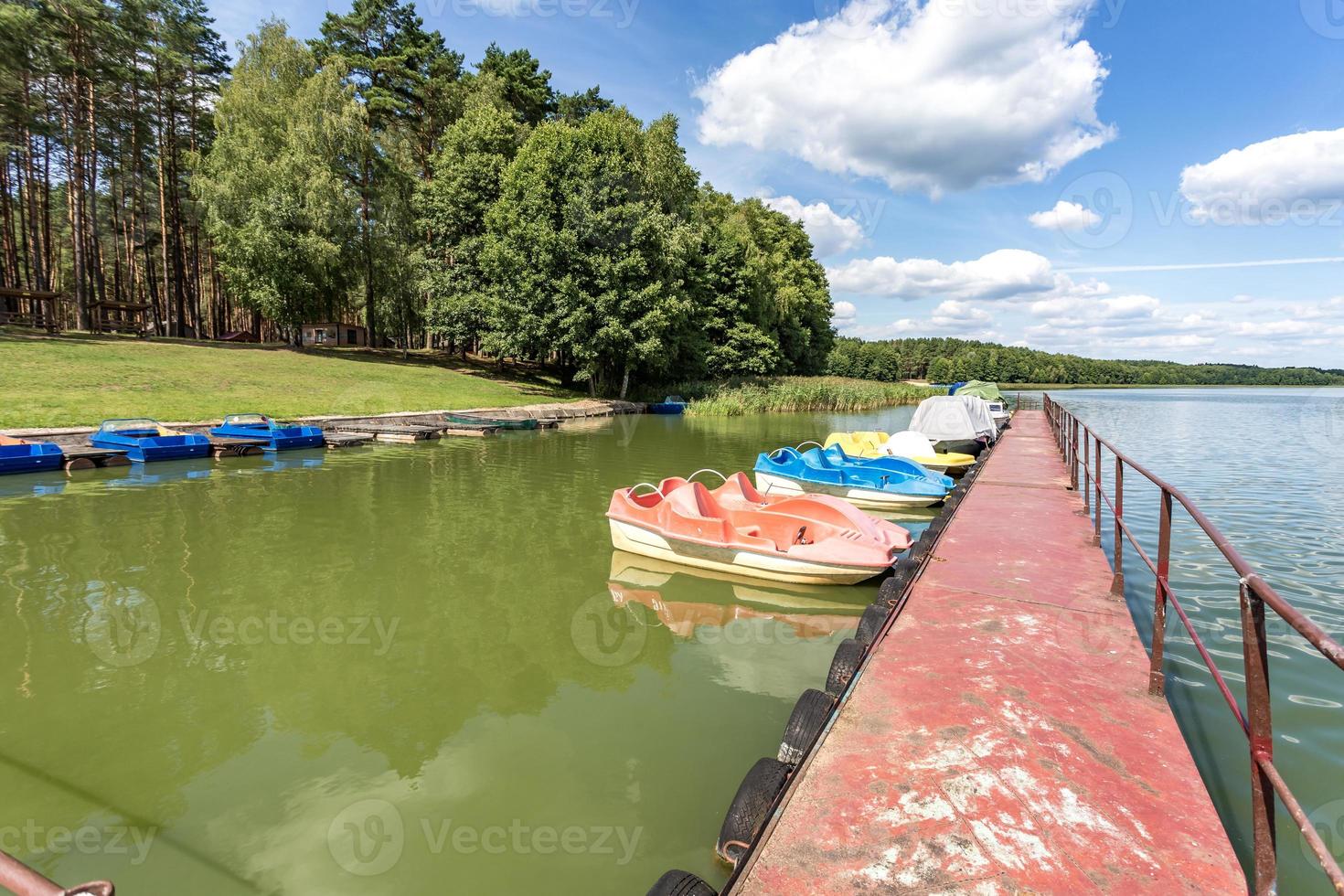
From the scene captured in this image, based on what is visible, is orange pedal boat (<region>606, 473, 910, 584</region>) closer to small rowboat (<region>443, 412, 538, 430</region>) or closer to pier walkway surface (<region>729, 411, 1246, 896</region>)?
pier walkway surface (<region>729, 411, 1246, 896</region>)

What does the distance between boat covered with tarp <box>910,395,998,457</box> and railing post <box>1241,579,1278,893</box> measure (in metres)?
17.0

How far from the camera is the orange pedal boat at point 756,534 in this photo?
769cm

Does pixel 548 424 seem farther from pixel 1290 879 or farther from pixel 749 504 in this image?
pixel 1290 879

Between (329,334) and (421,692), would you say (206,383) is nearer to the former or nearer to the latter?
(329,334)

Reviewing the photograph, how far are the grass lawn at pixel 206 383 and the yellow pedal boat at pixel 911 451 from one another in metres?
18.8

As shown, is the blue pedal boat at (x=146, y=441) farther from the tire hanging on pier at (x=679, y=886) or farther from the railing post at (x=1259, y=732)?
the railing post at (x=1259, y=732)

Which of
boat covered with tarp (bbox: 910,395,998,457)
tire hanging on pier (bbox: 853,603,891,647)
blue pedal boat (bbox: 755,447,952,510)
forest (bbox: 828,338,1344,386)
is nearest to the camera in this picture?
tire hanging on pier (bbox: 853,603,891,647)

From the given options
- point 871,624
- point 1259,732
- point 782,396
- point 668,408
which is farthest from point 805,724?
point 782,396

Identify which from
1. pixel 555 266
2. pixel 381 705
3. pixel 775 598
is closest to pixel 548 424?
pixel 555 266

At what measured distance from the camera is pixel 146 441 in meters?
15.3

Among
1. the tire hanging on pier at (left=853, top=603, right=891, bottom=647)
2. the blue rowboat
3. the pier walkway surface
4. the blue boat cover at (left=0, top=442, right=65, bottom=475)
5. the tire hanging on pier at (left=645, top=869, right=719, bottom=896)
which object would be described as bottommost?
the blue boat cover at (left=0, top=442, right=65, bottom=475)

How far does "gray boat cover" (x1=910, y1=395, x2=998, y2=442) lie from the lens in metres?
18.7

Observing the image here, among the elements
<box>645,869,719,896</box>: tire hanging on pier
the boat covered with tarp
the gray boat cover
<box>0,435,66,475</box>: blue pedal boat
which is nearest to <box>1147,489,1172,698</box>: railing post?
<box>645,869,719,896</box>: tire hanging on pier

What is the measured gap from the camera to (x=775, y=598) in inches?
299
